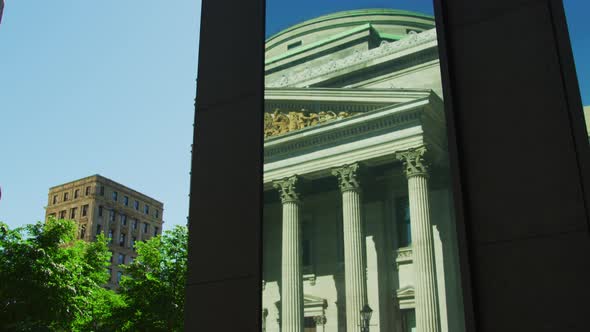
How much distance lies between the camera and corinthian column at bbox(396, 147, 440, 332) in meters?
6.39

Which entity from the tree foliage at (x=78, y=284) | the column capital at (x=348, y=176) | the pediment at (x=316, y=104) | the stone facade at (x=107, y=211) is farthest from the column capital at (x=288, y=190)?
the stone facade at (x=107, y=211)

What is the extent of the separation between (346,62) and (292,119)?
1.51m

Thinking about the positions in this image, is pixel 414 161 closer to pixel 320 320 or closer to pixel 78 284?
pixel 320 320

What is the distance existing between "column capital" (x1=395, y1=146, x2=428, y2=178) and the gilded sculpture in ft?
5.36

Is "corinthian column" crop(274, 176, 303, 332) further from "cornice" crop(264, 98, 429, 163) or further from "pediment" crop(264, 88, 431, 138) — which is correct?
"pediment" crop(264, 88, 431, 138)

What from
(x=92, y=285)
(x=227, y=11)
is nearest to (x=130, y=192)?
(x=92, y=285)

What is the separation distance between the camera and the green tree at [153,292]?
3925 cm

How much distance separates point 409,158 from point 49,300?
98.2ft

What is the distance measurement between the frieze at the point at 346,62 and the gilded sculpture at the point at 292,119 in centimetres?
42

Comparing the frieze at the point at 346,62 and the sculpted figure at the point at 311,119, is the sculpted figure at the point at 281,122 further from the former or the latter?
the sculpted figure at the point at 311,119

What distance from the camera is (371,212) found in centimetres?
825

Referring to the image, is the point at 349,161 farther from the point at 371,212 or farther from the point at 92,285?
the point at 92,285

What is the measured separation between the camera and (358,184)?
8539mm

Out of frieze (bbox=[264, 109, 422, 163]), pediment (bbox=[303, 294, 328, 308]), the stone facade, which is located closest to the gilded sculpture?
frieze (bbox=[264, 109, 422, 163])
